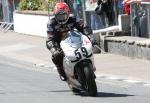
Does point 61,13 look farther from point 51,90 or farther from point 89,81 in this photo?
point 51,90

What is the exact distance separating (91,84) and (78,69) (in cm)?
38

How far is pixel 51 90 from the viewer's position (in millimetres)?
13148

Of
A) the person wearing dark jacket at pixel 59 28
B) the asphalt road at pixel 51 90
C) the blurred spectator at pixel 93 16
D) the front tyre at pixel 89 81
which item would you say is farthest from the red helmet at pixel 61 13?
the blurred spectator at pixel 93 16

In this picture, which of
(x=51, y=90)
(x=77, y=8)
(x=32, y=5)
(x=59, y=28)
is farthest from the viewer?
(x=32, y=5)

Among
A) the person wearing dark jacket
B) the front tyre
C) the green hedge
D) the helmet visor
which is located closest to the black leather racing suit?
the person wearing dark jacket

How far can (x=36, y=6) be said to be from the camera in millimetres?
32094

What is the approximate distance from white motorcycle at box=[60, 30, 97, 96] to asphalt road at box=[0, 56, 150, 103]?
0.80 feet

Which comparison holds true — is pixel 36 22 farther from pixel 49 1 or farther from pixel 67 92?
pixel 67 92

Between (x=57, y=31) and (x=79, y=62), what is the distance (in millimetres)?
974

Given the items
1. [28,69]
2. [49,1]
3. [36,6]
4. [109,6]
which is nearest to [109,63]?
[28,69]

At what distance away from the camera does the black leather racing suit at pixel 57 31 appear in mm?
12102

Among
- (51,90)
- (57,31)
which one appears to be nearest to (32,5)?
(51,90)

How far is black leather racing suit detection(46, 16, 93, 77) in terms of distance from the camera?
12.1 metres

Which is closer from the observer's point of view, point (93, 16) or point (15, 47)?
point (93, 16)
